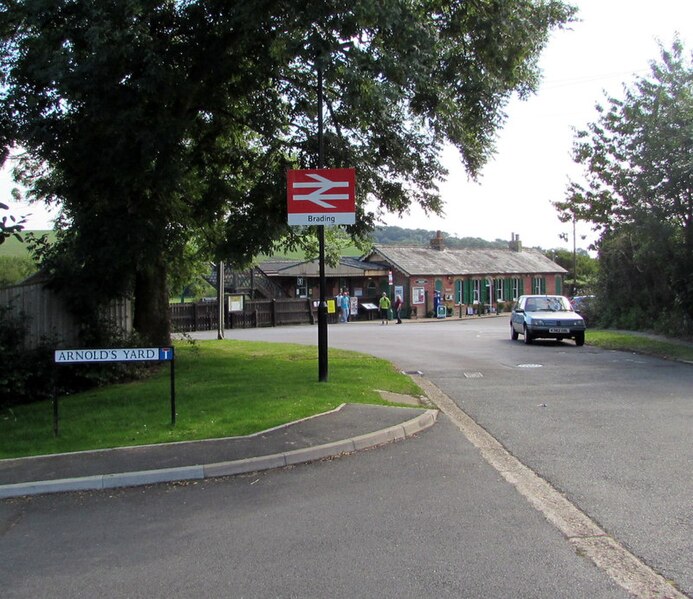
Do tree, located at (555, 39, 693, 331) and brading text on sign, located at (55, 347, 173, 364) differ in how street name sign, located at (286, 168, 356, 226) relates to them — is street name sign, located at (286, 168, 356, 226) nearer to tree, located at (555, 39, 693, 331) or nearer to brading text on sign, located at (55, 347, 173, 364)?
brading text on sign, located at (55, 347, 173, 364)

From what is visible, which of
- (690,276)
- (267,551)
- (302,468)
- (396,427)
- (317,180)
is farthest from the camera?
(690,276)

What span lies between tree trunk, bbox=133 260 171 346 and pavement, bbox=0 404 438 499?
7.66 meters

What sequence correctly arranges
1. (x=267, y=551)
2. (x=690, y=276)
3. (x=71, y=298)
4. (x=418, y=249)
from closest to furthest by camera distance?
(x=267, y=551)
(x=71, y=298)
(x=690, y=276)
(x=418, y=249)

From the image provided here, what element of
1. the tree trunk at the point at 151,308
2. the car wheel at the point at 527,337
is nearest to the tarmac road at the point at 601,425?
the car wheel at the point at 527,337

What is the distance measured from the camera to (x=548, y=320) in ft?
69.8

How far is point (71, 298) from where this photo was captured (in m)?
13.0

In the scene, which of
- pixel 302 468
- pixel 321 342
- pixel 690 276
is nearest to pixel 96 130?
pixel 321 342

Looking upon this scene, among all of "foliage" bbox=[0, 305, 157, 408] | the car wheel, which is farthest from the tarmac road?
"foliage" bbox=[0, 305, 157, 408]

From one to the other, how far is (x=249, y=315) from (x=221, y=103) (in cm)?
2518

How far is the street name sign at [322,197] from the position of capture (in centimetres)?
1111

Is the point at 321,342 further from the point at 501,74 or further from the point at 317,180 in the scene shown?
the point at 501,74

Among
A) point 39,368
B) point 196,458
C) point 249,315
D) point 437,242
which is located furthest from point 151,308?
point 437,242

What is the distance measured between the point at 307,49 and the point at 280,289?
35156 mm

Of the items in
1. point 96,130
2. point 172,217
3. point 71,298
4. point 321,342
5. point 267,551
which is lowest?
point 267,551
